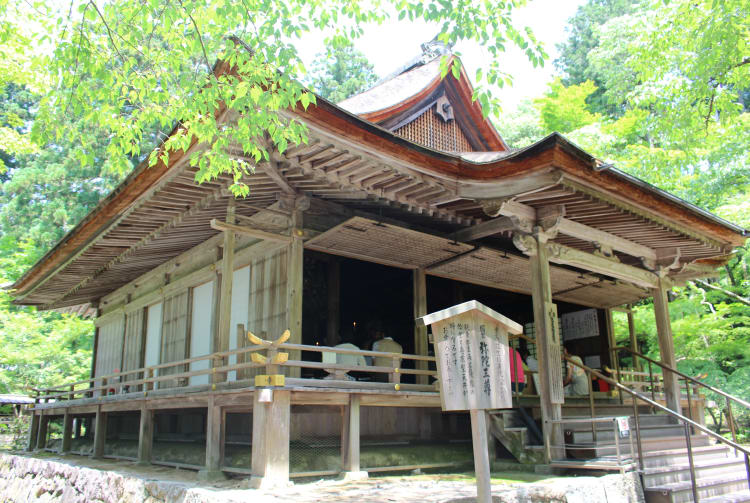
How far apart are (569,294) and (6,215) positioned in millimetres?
31668

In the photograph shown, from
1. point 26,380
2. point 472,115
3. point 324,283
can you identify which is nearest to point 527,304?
point 472,115

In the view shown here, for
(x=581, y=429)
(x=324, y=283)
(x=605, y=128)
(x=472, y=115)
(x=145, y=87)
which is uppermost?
(x=605, y=128)

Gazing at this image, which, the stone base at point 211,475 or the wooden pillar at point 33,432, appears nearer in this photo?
→ the stone base at point 211,475

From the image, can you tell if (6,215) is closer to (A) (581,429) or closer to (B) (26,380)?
(B) (26,380)

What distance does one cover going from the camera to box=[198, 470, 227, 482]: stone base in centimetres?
775

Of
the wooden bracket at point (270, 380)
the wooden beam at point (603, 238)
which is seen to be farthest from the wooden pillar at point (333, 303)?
the wooden beam at point (603, 238)

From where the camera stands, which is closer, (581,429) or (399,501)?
(399,501)

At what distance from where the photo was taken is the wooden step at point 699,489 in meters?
7.10

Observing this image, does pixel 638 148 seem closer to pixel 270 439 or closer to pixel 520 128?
pixel 520 128

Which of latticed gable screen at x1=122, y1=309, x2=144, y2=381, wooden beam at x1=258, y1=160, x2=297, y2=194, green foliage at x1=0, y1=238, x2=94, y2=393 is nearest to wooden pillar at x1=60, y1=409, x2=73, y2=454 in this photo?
latticed gable screen at x1=122, y1=309, x2=144, y2=381

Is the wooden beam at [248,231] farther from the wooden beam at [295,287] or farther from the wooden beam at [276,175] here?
the wooden beam at [276,175]

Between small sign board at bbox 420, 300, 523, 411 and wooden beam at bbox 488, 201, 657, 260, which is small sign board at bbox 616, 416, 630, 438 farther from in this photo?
wooden beam at bbox 488, 201, 657, 260

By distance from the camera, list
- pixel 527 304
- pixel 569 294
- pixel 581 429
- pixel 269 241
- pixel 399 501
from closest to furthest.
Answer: pixel 399 501
pixel 581 429
pixel 269 241
pixel 569 294
pixel 527 304

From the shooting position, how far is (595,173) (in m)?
7.73
